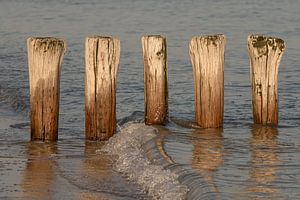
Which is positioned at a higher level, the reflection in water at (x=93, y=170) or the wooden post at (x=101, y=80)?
the wooden post at (x=101, y=80)

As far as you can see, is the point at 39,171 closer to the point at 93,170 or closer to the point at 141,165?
the point at 93,170

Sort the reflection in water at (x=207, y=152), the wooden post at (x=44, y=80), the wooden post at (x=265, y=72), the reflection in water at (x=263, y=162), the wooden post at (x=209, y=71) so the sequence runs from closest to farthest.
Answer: the reflection in water at (x=263, y=162), the reflection in water at (x=207, y=152), the wooden post at (x=44, y=80), the wooden post at (x=209, y=71), the wooden post at (x=265, y=72)

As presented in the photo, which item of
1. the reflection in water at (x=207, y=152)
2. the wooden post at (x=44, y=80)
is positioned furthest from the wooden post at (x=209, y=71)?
the wooden post at (x=44, y=80)

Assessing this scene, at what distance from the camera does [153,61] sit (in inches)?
475

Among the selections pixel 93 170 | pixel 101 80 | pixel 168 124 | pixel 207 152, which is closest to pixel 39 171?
pixel 93 170

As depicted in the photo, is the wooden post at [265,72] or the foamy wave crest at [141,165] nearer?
the foamy wave crest at [141,165]

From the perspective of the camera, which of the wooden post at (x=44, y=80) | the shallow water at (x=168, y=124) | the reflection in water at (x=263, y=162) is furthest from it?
the wooden post at (x=44, y=80)

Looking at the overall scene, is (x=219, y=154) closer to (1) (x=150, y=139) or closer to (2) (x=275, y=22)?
(1) (x=150, y=139)

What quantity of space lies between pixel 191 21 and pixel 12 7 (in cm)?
801

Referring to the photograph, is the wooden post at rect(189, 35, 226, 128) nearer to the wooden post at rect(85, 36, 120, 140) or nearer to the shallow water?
the shallow water

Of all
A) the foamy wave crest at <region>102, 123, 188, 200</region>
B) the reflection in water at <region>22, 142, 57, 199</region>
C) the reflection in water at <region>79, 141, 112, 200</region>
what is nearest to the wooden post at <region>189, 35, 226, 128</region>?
the foamy wave crest at <region>102, 123, 188, 200</region>

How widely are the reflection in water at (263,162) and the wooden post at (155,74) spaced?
1251 mm

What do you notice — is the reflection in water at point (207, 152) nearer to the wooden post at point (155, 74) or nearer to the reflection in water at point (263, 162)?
the reflection in water at point (263, 162)

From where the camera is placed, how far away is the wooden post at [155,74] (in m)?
12.0
